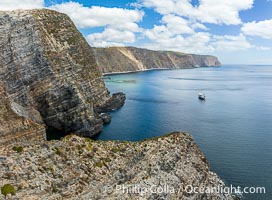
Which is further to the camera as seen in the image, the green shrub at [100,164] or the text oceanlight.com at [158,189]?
the green shrub at [100,164]

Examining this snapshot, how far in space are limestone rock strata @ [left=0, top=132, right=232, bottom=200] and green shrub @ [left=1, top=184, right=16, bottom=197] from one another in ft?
1.75

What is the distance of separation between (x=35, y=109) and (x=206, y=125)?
181 feet

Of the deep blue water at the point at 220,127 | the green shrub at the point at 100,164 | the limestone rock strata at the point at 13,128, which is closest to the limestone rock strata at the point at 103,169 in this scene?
the green shrub at the point at 100,164

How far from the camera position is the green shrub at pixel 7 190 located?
3075cm

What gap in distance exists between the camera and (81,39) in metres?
118

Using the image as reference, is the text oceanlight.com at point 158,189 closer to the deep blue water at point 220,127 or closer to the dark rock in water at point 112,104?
the deep blue water at point 220,127

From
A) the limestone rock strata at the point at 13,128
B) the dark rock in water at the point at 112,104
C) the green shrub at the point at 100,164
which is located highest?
the green shrub at the point at 100,164

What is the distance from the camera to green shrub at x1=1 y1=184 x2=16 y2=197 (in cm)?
3075

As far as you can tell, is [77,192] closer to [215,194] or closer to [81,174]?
[81,174]

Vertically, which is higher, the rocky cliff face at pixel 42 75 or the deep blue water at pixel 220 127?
the rocky cliff face at pixel 42 75

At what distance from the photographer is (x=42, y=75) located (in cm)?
9281

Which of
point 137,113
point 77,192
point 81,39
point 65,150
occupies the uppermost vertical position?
point 81,39

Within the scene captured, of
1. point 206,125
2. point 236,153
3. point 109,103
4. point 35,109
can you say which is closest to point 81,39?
point 109,103

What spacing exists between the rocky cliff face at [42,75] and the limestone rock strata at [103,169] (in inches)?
1969
